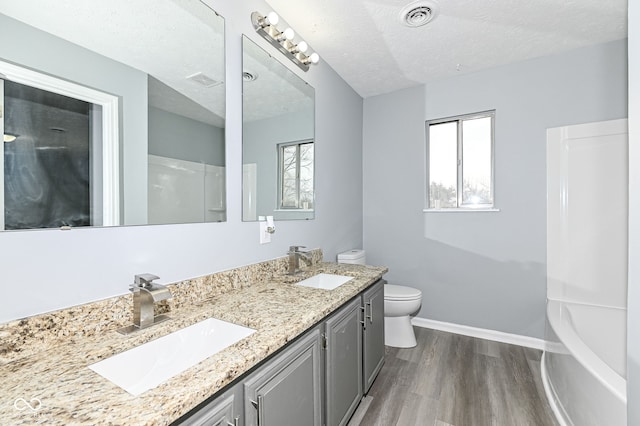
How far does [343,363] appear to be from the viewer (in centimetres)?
147

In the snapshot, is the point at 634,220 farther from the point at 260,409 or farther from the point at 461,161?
the point at 461,161

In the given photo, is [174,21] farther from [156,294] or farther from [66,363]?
[66,363]

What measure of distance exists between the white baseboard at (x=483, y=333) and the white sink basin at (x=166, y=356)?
240cm

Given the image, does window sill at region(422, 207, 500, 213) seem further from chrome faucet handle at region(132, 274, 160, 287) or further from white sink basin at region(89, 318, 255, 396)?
chrome faucet handle at region(132, 274, 160, 287)

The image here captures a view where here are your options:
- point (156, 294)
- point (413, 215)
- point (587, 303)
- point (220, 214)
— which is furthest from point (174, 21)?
point (587, 303)

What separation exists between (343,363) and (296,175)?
1.23 m

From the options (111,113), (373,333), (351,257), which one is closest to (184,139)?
(111,113)

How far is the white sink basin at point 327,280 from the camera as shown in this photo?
1.83 metres

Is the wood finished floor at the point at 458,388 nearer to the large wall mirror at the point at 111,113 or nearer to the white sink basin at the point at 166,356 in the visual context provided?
the white sink basin at the point at 166,356

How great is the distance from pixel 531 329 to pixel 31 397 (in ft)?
10.2

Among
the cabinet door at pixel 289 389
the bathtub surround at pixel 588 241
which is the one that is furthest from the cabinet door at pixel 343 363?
the bathtub surround at pixel 588 241

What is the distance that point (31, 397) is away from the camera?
0.61 m

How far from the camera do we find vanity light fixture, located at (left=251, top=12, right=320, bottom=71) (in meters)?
1.64

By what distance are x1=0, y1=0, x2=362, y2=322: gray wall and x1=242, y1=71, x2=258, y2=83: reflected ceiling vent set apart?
41 millimetres
